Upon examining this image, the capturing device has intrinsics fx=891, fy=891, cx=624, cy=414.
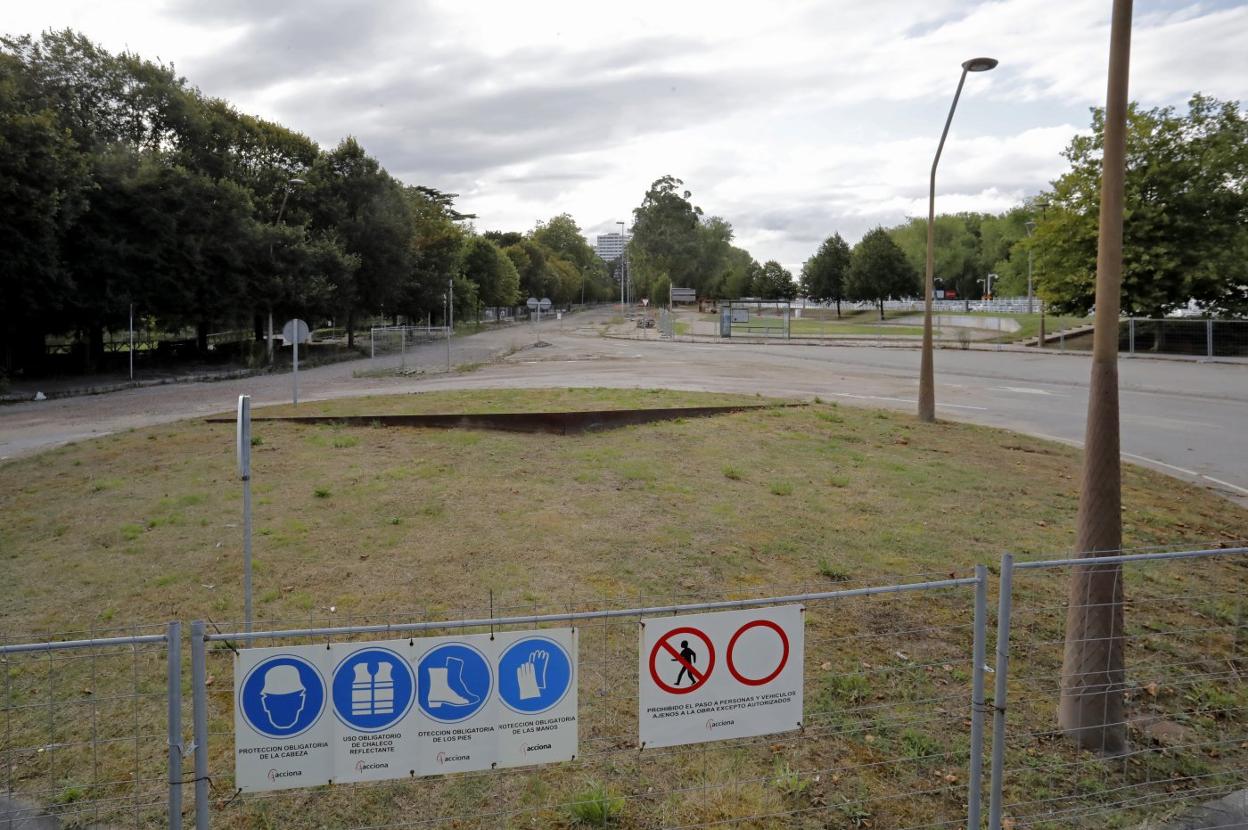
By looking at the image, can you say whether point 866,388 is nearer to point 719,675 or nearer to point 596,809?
point 596,809

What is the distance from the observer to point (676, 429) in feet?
50.8

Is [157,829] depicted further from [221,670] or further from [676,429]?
[676,429]

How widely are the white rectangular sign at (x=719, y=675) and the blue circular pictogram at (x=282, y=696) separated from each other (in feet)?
4.19

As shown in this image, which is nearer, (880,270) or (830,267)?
(880,270)

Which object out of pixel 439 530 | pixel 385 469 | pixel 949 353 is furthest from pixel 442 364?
pixel 439 530

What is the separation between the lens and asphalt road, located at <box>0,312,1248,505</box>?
17.2 metres

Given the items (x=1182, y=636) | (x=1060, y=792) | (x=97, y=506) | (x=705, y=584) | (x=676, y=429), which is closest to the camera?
(x=1060, y=792)

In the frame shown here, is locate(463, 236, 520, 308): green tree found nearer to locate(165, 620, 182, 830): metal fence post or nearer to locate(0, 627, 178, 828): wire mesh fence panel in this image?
locate(0, 627, 178, 828): wire mesh fence panel

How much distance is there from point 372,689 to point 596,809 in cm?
159

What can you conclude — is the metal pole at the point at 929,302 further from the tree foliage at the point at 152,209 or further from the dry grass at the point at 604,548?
the tree foliage at the point at 152,209

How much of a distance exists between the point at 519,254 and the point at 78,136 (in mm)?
90720

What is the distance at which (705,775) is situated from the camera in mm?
4871

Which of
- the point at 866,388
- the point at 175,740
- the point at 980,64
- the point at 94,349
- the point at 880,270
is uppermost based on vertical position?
the point at 880,270

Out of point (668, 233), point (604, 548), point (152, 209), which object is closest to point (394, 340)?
point (152, 209)
